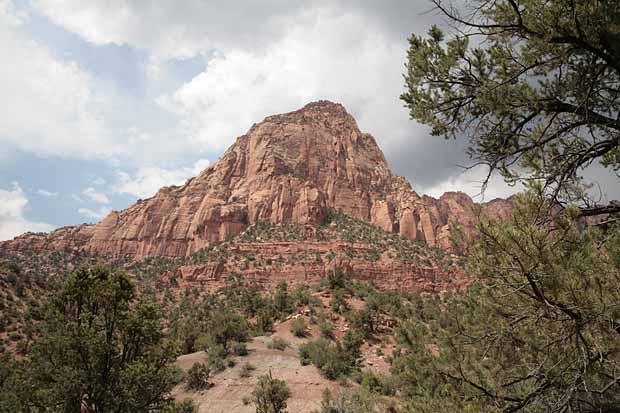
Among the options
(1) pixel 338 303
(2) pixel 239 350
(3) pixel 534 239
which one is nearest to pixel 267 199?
(1) pixel 338 303

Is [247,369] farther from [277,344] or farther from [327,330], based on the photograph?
[327,330]

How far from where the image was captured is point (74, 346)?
8.53 m

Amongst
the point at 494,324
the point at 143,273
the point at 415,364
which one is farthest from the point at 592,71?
the point at 143,273

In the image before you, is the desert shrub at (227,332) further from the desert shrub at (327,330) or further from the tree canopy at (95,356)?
the tree canopy at (95,356)

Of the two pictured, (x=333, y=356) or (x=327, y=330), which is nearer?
(x=333, y=356)

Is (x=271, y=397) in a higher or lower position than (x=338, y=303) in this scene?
lower

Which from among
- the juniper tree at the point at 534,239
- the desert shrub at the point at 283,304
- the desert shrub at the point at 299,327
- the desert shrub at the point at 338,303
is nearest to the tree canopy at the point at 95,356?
the juniper tree at the point at 534,239

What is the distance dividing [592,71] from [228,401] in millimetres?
19200

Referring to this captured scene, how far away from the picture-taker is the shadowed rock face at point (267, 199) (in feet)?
255

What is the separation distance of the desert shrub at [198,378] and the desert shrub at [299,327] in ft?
28.8

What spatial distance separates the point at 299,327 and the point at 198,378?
31.2 feet

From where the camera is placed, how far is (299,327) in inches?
1088

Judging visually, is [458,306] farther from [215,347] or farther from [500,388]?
[215,347]

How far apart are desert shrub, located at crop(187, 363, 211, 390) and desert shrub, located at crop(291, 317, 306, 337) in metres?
8.77
